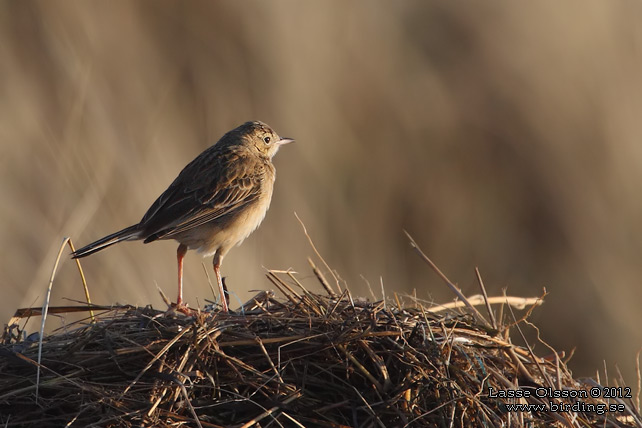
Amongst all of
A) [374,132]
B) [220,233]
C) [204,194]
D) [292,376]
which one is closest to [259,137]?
[204,194]

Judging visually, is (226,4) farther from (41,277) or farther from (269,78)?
(41,277)

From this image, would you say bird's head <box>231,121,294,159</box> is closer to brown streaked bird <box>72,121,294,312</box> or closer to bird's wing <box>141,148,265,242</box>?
brown streaked bird <box>72,121,294,312</box>

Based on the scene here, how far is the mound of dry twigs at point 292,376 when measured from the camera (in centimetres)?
339

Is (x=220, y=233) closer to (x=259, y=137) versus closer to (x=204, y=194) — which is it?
(x=204, y=194)

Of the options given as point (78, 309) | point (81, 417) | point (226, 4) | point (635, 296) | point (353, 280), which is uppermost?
point (226, 4)

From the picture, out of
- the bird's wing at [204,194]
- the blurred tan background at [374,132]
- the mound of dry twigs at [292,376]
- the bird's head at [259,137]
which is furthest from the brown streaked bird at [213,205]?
the mound of dry twigs at [292,376]

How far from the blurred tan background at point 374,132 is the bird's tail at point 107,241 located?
5.66 ft

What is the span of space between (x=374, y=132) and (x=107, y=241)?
17.4ft

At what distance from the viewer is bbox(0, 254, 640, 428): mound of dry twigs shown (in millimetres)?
3387

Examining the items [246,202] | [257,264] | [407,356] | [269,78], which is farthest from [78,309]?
[269,78]

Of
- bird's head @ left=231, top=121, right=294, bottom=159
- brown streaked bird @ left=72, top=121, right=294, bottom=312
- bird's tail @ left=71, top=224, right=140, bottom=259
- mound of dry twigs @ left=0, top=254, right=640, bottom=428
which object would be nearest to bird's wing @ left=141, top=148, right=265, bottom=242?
brown streaked bird @ left=72, top=121, right=294, bottom=312

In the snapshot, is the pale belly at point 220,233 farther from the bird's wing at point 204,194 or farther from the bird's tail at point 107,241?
the bird's tail at point 107,241

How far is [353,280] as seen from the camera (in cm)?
991

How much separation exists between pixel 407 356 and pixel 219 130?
576cm
